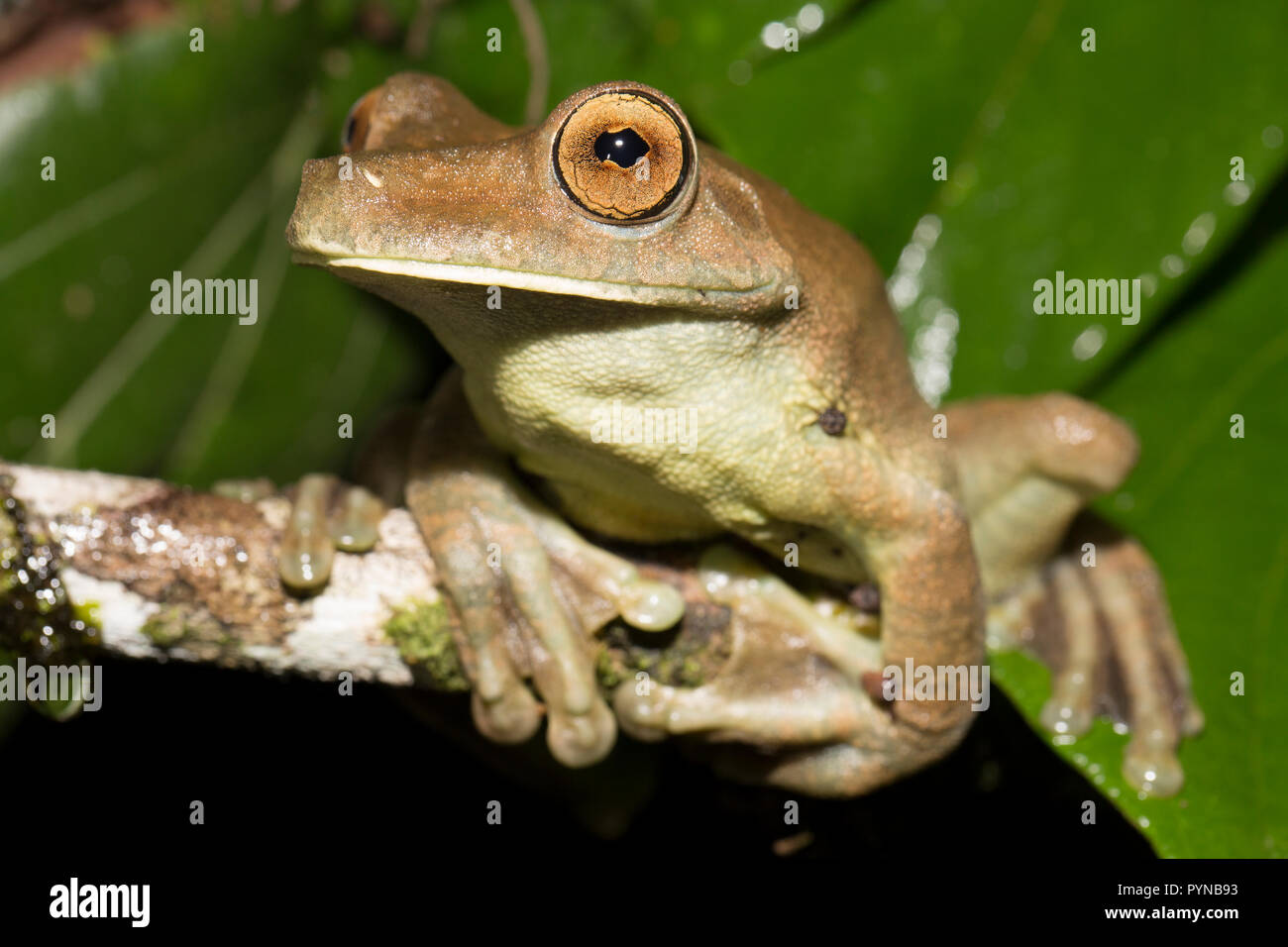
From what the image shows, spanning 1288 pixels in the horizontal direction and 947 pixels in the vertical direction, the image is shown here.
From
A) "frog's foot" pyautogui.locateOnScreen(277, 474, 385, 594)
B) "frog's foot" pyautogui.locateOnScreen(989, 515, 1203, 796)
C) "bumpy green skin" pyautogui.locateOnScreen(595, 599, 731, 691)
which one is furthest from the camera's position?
"frog's foot" pyautogui.locateOnScreen(989, 515, 1203, 796)

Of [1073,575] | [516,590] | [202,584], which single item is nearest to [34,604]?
[202,584]

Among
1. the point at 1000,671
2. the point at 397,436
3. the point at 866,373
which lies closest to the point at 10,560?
the point at 397,436

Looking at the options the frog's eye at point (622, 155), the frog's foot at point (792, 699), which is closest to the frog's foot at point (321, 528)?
the frog's foot at point (792, 699)

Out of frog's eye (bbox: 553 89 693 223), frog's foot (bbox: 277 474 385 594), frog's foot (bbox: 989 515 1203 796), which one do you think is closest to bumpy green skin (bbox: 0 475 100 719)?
frog's foot (bbox: 277 474 385 594)

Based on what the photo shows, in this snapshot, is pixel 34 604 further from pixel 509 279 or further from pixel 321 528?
pixel 509 279

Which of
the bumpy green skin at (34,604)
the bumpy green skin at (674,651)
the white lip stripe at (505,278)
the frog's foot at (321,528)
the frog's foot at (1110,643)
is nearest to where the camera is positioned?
the white lip stripe at (505,278)

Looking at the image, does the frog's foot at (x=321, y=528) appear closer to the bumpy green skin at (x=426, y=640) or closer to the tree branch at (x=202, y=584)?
the tree branch at (x=202, y=584)

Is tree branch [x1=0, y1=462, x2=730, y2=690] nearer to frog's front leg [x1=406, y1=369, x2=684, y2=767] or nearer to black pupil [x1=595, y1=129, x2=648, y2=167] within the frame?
frog's front leg [x1=406, y1=369, x2=684, y2=767]

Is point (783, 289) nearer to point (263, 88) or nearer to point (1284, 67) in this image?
point (1284, 67)
